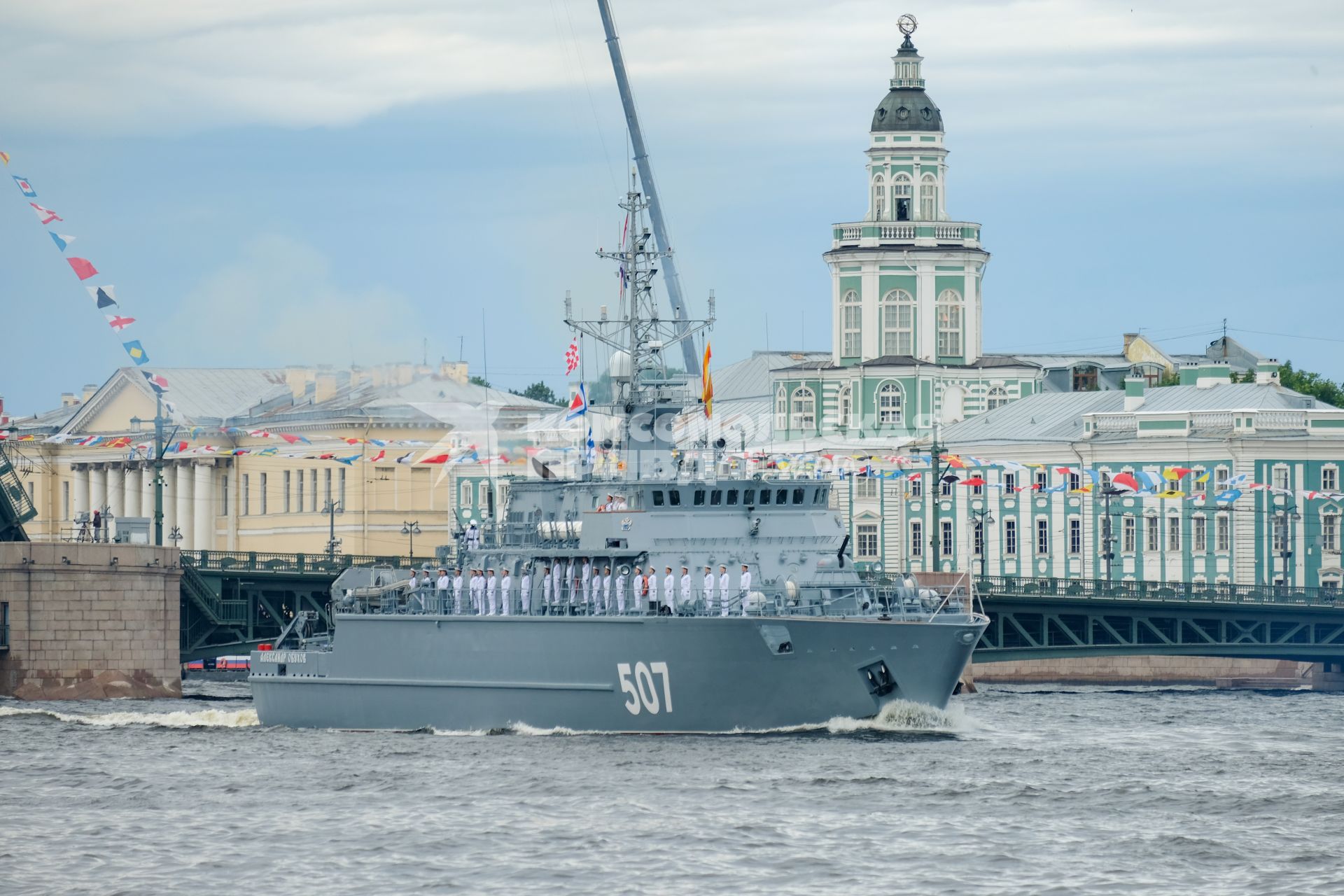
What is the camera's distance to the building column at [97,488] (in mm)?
118562

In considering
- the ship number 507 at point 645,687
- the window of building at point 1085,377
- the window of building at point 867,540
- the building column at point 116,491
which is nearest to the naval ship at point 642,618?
the ship number 507 at point 645,687

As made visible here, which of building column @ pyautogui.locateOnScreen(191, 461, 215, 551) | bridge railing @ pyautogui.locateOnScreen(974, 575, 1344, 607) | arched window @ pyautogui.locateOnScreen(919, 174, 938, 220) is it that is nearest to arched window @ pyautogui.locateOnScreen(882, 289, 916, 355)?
arched window @ pyautogui.locateOnScreen(919, 174, 938, 220)

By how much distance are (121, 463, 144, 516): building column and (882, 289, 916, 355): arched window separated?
31185 millimetres

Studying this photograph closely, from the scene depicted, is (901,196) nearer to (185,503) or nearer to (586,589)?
(185,503)

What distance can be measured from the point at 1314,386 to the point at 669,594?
73.1 meters

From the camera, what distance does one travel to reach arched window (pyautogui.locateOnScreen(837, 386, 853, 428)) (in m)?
110

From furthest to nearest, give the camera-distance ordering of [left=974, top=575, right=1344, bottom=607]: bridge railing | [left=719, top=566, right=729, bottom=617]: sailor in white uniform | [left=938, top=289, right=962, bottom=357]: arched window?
[left=938, top=289, right=962, bottom=357]: arched window → [left=974, top=575, right=1344, bottom=607]: bridge railing → [left=719, top=566, right=729, bottom=617]: sailor in white uniform

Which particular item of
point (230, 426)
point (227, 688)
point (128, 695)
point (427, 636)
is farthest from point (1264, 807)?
point (230, 426)

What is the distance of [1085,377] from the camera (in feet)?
374

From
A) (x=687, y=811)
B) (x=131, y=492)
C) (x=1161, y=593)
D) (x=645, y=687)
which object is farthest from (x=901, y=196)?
(x=687, y=811)

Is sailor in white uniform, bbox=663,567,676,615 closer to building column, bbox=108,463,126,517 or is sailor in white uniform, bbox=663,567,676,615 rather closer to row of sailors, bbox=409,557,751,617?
row of sailors, bbox=409,557,751,617

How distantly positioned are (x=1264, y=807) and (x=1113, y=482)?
46483mm

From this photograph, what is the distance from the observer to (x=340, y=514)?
10519cm

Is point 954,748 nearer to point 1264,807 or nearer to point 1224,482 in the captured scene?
point 1264,807
